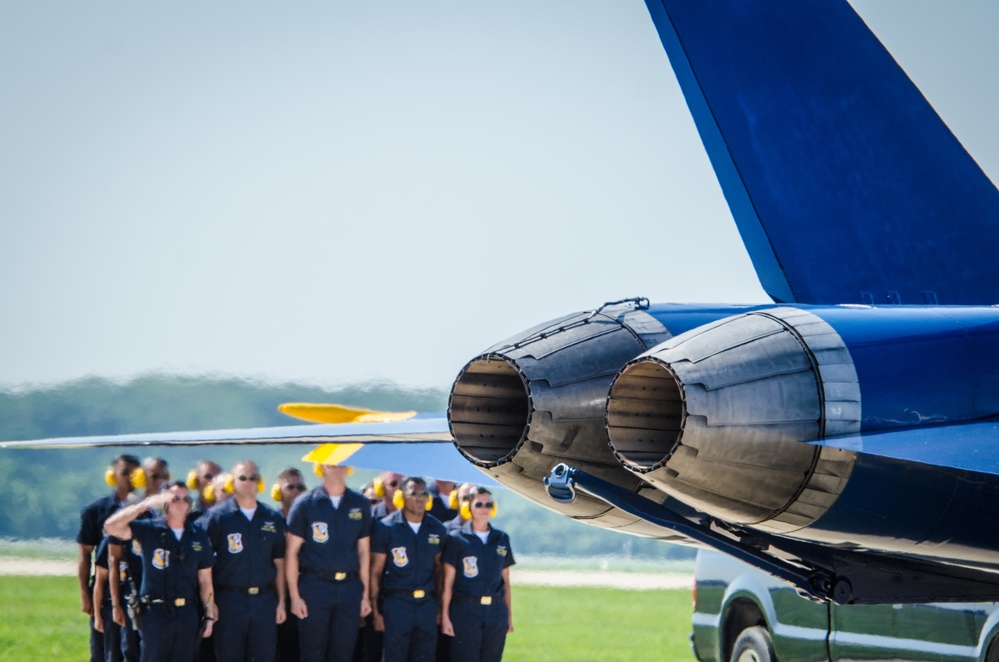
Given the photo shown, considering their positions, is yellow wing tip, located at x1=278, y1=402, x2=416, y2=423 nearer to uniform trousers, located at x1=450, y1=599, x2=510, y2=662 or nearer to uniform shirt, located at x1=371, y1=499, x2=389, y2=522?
uniform shirt, located at x1=371, y1=499, x2=389, y2=522

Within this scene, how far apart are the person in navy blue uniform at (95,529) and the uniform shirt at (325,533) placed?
1513 millimetres

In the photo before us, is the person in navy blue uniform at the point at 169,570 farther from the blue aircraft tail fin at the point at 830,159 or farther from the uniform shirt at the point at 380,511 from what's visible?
the blue aircraft tail fin at the point at 830,159

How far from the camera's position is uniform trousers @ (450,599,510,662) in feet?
36.5

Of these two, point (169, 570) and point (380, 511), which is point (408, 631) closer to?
point (380, 511)

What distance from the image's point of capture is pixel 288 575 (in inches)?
430

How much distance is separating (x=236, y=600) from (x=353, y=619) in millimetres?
939

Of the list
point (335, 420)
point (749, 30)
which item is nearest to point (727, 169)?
point (749, 30)

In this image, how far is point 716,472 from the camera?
15.6ft

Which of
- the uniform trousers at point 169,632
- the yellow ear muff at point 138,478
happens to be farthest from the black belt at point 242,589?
the yellow ear muff at point 138,478

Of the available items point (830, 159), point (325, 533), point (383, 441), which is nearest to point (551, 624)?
point (325, 533)

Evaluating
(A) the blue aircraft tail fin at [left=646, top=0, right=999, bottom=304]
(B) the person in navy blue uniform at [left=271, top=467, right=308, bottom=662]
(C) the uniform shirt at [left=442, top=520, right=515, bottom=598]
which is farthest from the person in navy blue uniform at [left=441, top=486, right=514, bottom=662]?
(A) the blue aircraft tail fin at [left=646, top=0, right=999, bottom=304]

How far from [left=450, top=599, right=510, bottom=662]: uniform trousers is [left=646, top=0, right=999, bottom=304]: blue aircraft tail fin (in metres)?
5.71

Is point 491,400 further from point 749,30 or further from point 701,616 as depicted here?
point 701,616

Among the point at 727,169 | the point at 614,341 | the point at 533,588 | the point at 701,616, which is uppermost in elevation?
the point at 727,169
